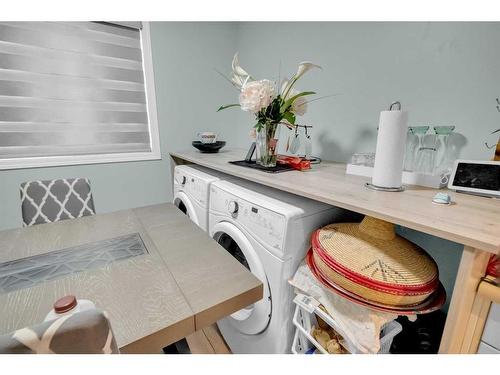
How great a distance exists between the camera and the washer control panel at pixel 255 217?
0.87m

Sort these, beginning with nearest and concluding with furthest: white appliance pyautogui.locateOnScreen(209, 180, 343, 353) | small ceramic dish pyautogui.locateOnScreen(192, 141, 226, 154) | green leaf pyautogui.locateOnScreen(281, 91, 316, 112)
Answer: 1. white appliance pyautogui.locateOnScreen(209, 180, 343, 353)
2. green leaf pyautogui.locateOnScreen(281, 91, 316, 112)
3. small ceramic dish pyautogui.locateOnScreen(192, 141, 226, 154)

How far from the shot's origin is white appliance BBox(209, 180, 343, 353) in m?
0.87

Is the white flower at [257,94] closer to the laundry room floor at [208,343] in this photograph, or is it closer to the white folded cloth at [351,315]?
the white folded cloth at [351,315]

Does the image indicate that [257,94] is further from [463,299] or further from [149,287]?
[463,299]

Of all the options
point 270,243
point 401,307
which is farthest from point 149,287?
point 401,307

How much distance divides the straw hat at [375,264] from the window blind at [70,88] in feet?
6.13

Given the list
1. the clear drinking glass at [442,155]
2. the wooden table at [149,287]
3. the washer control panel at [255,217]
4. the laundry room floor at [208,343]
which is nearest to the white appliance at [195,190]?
the washer control panel at [255,217]

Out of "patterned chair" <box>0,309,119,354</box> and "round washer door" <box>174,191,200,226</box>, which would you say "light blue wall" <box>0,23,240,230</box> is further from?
"patterned chair" <box>0,309,119,354</box>

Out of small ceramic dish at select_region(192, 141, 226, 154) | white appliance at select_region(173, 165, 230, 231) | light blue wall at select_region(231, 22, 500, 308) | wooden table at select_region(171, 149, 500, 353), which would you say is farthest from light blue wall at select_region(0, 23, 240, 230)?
wooden table at select_region(171, 149, 500, 353)

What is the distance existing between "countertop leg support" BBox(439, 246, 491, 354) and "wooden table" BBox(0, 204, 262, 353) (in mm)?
465

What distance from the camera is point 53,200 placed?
1295 mm

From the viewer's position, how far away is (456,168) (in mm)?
861

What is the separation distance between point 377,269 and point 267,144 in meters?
0.80

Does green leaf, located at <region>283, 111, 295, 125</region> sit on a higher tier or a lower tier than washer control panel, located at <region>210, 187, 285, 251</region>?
higher
